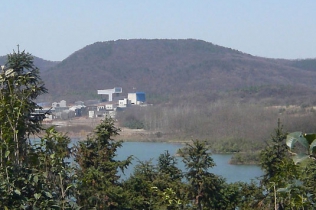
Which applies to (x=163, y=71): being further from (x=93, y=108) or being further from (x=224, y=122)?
(x=224, y=122)

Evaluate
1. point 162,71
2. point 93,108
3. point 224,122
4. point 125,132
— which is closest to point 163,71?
point 162,71

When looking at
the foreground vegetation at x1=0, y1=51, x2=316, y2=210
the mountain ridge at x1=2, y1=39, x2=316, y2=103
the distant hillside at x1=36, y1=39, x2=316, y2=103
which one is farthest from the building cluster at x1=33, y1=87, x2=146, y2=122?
the foreground vegetation at x1=0, y1=51, x2=316, y2=210

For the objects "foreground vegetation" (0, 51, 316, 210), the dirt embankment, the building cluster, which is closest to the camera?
"foreground vegetation" (0, 51, 316, 210)

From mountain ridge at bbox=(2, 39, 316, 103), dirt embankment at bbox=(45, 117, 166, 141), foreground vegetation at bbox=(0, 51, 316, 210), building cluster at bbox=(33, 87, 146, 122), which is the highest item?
mountain ridge at bbox=(2, 39, 316, 103)

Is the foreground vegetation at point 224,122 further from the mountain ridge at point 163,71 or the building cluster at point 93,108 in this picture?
the mountain ridge at point 163,71

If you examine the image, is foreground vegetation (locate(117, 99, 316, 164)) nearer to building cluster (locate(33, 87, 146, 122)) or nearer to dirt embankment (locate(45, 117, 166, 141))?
dirt embankment (locate(45, 117, 166, 141))

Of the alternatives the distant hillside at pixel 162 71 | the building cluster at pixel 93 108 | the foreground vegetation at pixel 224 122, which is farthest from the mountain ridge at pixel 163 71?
the foreground vegetation at pixel 224 122

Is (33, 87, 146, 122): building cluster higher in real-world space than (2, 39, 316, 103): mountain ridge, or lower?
lower
